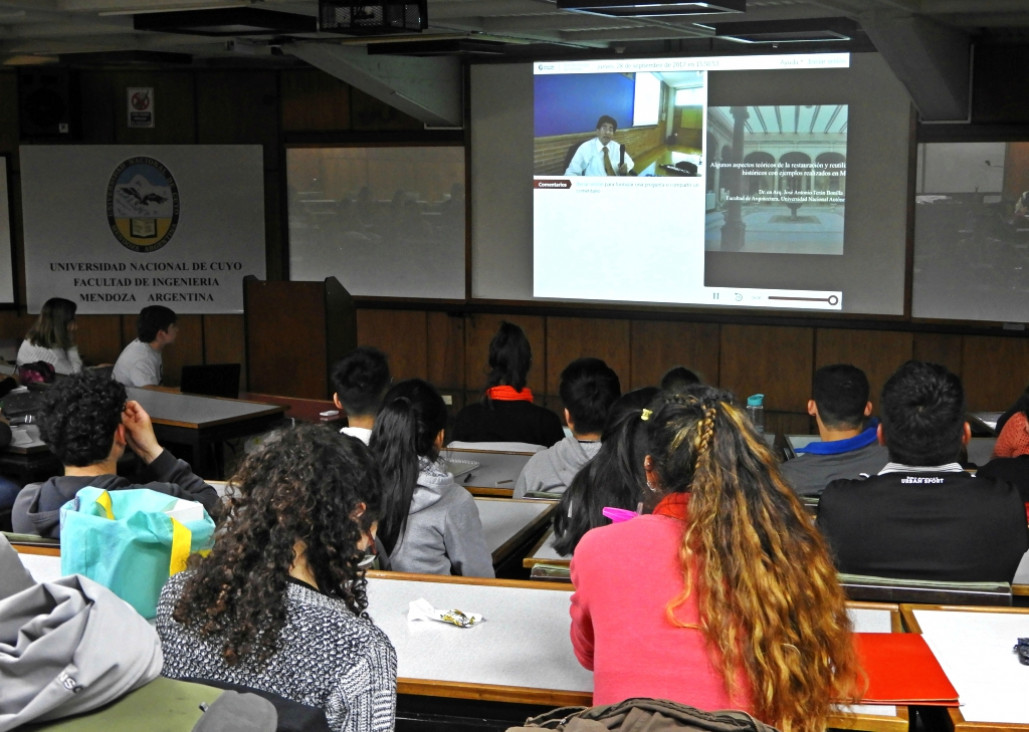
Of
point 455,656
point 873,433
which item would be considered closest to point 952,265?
point 873,433

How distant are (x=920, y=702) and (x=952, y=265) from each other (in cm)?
541

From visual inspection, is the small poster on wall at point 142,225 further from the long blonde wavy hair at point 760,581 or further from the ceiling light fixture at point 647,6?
the long blonde wavy hair at point 760,581

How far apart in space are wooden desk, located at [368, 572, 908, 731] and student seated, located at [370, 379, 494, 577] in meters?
0.23

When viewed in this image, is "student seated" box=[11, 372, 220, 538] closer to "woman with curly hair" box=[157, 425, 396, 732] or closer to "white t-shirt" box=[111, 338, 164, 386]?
"woman with curly hair" box=[157, 425, 396, 732]

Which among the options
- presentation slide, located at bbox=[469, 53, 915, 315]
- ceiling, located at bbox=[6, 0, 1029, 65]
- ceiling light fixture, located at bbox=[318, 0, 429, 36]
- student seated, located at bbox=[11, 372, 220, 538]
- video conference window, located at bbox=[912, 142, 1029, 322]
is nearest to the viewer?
student seated, located at bbox=[11, 372, 220, 538]

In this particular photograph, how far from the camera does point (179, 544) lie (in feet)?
7.43

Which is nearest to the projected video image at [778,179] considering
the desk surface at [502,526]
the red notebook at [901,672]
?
the desk surface at [502,526]

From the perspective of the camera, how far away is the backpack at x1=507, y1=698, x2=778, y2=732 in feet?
4.34

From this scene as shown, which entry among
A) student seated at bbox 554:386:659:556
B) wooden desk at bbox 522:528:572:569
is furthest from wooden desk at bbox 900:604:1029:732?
wooden desk at bbox 522:528:572:569

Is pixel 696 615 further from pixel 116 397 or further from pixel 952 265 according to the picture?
pixel 952 265

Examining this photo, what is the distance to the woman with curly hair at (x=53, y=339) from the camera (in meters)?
6.69

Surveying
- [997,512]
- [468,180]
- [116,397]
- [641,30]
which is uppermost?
[641,30]

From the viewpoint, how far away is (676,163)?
24.1 ft

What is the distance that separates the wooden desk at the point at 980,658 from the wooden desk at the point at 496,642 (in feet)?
0.30
